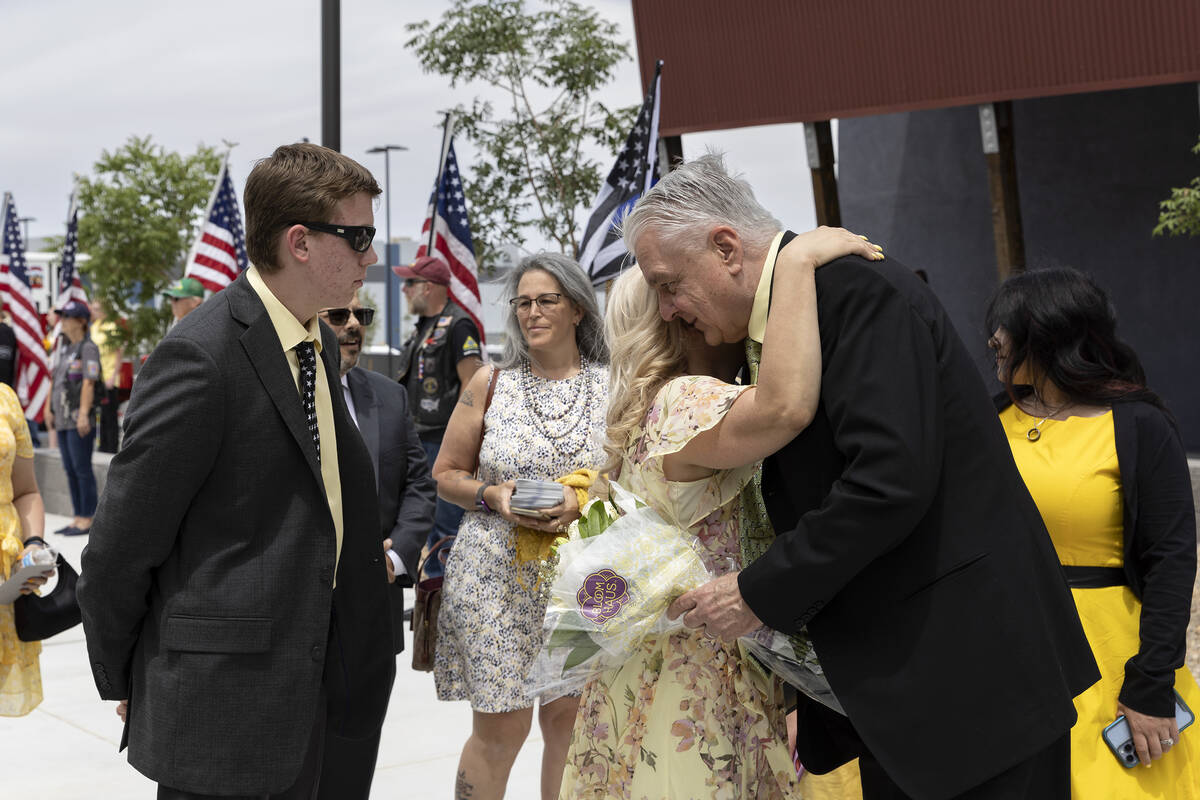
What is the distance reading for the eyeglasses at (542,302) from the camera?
4.51 meters

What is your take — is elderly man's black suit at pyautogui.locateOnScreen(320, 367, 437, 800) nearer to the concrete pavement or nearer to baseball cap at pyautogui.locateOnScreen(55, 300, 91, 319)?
the concrete pavement

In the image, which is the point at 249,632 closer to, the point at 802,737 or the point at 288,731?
the point at 288,731

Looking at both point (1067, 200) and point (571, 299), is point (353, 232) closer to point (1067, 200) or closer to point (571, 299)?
point (571, 299)

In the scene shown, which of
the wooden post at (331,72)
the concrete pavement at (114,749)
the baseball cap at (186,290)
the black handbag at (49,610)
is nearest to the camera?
the black handbag at (49,610)

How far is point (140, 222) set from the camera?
28.3 metres

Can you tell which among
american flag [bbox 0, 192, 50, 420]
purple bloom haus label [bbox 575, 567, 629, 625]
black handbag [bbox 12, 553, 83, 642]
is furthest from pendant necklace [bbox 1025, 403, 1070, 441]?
american flag [bbox 0, 192, 50, 420]

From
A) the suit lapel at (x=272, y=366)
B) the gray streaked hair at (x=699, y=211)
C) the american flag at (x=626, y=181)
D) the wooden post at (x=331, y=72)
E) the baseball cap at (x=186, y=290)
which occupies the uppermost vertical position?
the wooden post at (x=331, y=72)

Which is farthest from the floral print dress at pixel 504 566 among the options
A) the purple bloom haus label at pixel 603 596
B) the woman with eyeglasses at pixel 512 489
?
the purple bloom haus label at pixel 603 596

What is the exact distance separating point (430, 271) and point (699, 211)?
6.13 meters

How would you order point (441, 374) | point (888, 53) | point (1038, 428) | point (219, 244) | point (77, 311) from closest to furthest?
point (1038, 428)
point (441, 374)
point (219, 244)
point (77, 311)
point (888, 53)

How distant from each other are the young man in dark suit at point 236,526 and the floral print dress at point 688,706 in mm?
704

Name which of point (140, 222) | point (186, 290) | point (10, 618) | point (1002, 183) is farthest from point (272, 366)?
point (140, 222)

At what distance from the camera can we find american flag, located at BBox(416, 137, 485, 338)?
8789 millimetres

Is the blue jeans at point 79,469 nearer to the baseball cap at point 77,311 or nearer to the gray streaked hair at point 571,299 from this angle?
the baseball cap at point 77,311
